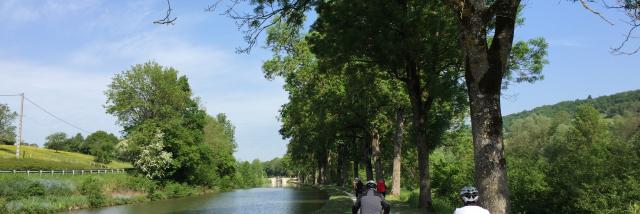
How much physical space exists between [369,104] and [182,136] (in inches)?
1356

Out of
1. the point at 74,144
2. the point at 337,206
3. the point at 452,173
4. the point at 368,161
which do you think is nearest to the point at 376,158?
the point at 368,161

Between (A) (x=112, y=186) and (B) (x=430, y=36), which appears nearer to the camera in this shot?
(B) (x=430, y=36)

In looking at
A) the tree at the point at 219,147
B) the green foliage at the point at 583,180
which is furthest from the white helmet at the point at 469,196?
the tree at the point at 219,147

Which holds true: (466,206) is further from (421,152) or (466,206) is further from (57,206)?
(57,206)

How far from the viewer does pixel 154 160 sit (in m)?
56.6

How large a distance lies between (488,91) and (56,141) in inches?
5926

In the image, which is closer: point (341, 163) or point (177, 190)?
point (177, 190)

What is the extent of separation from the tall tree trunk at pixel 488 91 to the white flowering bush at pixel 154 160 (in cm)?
5192

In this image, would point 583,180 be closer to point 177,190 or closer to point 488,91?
point 488,91

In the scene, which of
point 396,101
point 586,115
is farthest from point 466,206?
point 586,115

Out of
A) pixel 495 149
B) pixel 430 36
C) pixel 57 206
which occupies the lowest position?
pixel 57 206

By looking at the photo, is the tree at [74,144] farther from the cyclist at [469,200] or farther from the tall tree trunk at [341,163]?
the cyclist at [469,200]

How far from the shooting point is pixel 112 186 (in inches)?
1820

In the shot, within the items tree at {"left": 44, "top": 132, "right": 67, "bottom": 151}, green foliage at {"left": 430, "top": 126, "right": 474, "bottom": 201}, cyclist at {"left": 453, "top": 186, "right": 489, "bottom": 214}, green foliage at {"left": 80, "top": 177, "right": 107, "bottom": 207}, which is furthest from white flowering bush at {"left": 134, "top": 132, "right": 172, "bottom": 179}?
tree at {"left": 44, "top": 132, "right": 67, "bottom": 151}
